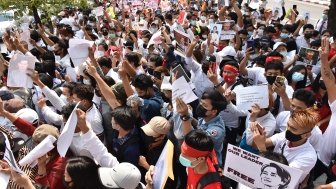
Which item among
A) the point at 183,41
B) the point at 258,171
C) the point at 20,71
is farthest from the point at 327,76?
the point at 20,71

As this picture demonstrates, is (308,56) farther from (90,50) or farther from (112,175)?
(112,175)

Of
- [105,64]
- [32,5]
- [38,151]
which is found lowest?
[32,5]

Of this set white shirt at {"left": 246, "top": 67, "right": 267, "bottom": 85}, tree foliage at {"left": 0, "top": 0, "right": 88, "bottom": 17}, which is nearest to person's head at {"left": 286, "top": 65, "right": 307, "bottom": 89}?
white shirt at {"left": 246, "top": 67, "right": 267, "bottom": 85}

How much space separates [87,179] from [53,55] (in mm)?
4761

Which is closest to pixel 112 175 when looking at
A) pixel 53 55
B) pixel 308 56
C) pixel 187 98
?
pixel 187 98

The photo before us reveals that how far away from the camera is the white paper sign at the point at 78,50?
5.14m

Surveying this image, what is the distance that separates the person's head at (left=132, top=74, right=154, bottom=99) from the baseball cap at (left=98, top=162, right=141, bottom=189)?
5.35 feet

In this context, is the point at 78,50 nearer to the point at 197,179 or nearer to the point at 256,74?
the point at 256,74

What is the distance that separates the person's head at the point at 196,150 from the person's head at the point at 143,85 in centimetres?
150

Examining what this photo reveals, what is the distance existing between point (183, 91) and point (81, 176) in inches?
55.8

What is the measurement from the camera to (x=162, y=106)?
433 centimetres

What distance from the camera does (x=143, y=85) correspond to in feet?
13.8

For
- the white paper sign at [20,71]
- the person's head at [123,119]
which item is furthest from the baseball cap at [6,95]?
the person's head at [123,119]

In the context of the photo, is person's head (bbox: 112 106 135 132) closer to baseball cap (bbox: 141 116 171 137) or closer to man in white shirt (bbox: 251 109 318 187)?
baseball cap (bbox: 141 116 171 137)
